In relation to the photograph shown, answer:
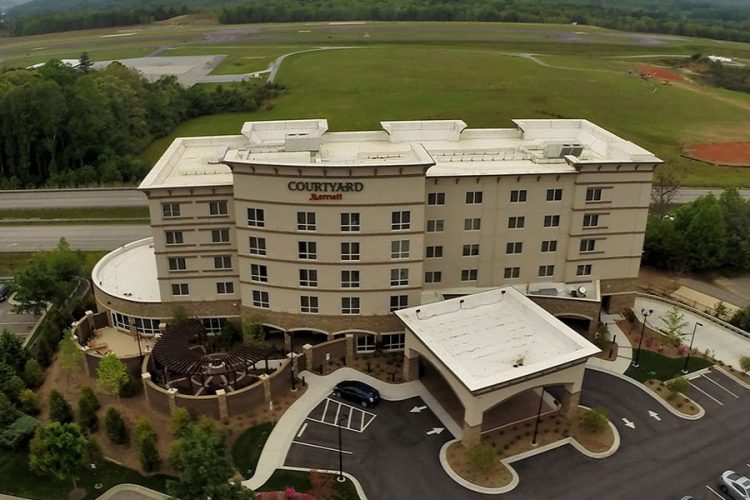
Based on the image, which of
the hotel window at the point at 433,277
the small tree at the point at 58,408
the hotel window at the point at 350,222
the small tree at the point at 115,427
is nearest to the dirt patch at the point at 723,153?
the hotel window at the point at 433,277

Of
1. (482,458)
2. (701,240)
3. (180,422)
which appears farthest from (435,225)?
(701,240)

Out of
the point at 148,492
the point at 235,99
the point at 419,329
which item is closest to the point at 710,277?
the point at 419,329

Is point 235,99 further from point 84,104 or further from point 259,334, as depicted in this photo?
point 259,334

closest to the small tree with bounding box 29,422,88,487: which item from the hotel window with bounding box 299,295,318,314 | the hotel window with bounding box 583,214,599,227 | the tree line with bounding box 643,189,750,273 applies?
the hotel window with bounding box 299,295,318,314

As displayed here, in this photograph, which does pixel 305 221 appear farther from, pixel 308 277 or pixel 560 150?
pixel 560 150

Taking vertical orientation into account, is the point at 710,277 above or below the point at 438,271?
below
